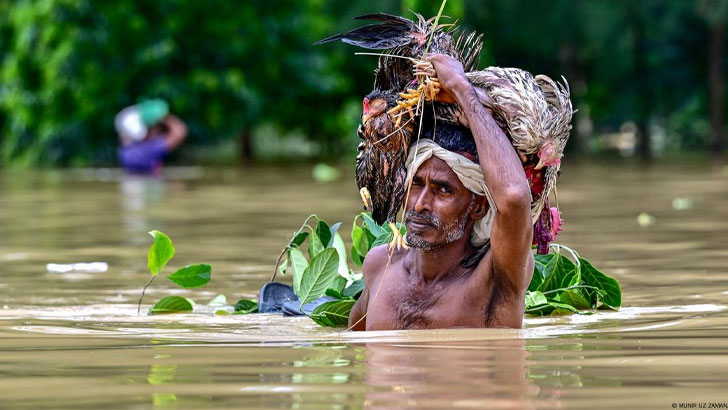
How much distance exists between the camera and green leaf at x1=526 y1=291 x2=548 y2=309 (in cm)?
634

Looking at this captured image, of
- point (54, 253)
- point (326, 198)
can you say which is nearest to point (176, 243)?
point (54, 253)

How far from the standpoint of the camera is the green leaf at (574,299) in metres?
6.46

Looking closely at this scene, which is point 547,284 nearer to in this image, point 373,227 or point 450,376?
point 373,227

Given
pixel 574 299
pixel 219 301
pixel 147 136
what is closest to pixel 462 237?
pixel 574 299

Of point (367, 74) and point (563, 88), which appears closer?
point (563, 88)

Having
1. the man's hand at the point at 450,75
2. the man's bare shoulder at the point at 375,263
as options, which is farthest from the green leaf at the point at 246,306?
the man's hand at the point at 450,75

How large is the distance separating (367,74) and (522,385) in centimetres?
3682

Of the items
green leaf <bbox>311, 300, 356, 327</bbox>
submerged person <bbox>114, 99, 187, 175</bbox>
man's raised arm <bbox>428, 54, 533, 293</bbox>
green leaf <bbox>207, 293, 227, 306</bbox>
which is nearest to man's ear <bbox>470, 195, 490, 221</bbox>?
man's raised arm <bbox>428, 54, 533, 293</bbox>

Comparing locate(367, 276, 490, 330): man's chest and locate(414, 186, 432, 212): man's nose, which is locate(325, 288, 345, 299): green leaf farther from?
locate(414, 186, 432, 212): man's nose

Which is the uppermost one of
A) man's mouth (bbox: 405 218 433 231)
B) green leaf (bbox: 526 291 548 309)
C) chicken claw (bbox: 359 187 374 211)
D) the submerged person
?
chicken claw (bbox: 359 187 374 211)

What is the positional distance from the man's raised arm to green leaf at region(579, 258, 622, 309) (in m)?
1.55

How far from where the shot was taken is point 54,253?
10156mm

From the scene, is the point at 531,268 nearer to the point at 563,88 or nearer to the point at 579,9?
the point at 563,88

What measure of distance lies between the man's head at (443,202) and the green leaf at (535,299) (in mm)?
1242
